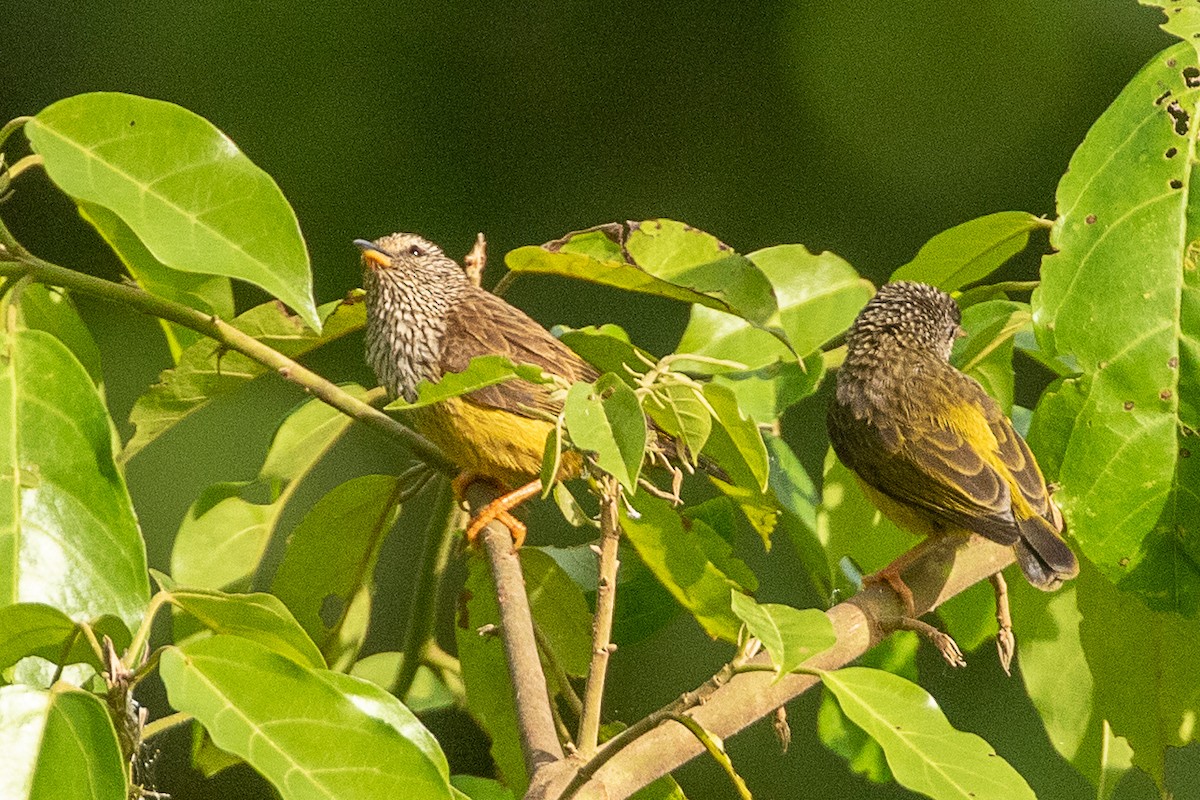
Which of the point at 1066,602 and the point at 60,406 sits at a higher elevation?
the point at 60,406

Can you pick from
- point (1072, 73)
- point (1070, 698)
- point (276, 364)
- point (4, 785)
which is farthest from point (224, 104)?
point (4, 785)

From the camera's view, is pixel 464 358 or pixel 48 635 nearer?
pixel 48 635

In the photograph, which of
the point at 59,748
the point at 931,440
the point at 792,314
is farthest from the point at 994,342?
the point at 59,748

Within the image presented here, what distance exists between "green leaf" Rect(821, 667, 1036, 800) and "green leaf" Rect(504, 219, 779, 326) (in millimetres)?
628

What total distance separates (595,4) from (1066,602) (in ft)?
14.2

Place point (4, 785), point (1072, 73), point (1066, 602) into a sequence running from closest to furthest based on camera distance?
point (4, 785), point (1066, 602), point (1072, 73)

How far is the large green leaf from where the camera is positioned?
6.57 feet

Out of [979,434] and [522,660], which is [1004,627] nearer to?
[522,660]

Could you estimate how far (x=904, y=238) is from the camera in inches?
231

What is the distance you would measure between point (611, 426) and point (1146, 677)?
1076mm

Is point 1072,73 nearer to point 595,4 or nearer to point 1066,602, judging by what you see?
point 595,4

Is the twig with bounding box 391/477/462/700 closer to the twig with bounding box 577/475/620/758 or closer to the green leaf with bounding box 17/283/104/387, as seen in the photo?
the green leaf with bounding box 17/283/104/387

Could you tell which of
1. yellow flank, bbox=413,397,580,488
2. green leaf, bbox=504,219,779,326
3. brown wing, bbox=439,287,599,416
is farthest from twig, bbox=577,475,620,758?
brown wing, bbox=439,287,599,416

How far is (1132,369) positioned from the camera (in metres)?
2.01
